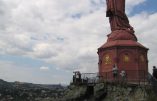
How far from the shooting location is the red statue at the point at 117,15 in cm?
4347

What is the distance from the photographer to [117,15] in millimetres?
43594

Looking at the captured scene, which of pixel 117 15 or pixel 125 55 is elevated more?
pixel 117 15

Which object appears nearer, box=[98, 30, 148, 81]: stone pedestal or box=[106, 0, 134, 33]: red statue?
box=[98, 30, 148, 81]: stone pedestal

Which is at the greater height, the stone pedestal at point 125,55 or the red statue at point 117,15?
the red statue at point 117,15

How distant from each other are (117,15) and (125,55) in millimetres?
5224

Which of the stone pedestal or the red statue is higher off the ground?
the red statue

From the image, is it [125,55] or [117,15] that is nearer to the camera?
[125,55]

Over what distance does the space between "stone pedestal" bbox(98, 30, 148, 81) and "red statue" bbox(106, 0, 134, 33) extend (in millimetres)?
1053

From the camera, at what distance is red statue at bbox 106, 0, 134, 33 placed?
143 ft

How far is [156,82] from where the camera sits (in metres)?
33.2

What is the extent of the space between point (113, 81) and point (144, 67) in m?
7.16

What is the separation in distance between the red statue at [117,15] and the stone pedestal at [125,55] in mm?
1053

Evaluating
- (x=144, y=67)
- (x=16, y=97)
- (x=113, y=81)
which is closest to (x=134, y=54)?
(x=144, y=67)

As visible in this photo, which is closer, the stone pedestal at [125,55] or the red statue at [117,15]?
the stone pedestal at [125,55]
